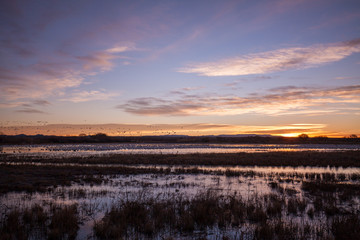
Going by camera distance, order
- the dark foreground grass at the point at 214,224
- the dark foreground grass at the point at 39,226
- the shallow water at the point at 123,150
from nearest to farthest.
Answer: the dark foreground grass at the point at 39,226
the dark foreground grass at the point at 214,224
the shallow water at the point at 123,150

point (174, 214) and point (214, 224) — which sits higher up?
point (174, 214)

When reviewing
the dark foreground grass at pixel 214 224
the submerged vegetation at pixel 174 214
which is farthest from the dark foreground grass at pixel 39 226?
the dark foreground grass at pixel 214 224

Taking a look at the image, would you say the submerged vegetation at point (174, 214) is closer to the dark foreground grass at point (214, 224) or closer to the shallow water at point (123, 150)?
the dark foreground grass at point (214, 224)

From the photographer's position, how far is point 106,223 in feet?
26.4

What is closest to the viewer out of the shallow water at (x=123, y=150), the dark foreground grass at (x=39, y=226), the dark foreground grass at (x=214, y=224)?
the dark foreground grass at (x=39, y=226)

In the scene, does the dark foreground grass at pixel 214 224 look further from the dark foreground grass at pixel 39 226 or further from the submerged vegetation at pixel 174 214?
the dark foreground grass at pixel 39 226

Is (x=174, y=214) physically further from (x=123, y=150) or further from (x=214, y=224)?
(x=123, y=150)

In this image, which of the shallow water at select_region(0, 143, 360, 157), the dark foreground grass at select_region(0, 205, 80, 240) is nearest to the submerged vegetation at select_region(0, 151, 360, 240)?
the dark foreground grass at select_region(0, 205, 80, 240)

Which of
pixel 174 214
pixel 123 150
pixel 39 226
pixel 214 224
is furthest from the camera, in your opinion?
pixel 123 150

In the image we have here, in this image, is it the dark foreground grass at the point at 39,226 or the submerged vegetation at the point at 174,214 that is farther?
the submerged vegetation at the point at 174,214

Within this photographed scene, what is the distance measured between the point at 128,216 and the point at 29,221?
3468 millimetres

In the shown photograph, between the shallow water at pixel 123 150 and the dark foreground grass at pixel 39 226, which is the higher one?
the dark foreground grass at pixel 39 226

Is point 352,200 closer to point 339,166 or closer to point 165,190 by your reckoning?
point 165,190

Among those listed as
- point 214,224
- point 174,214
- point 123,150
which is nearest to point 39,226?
point 174,214
